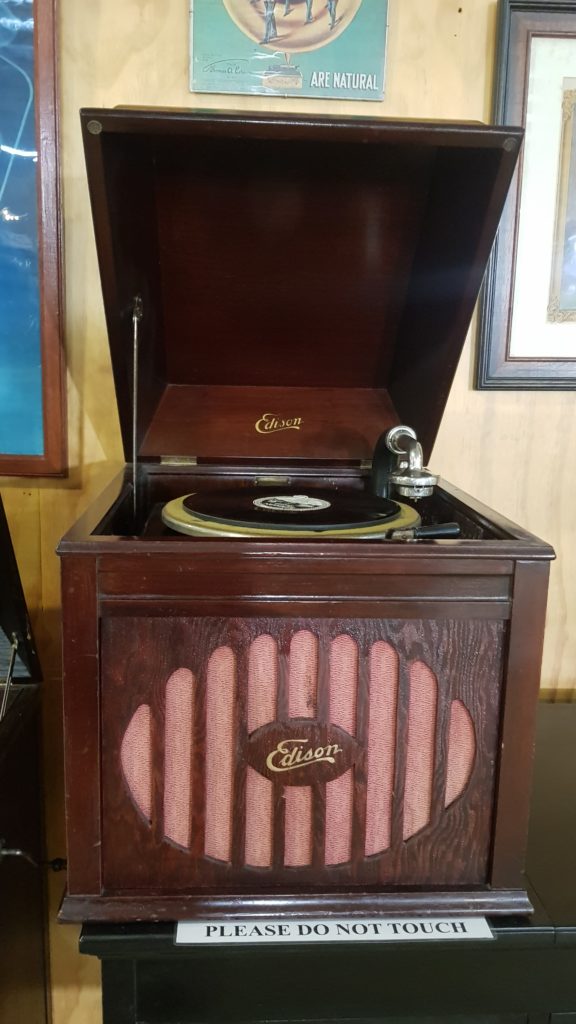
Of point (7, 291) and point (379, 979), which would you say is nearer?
point (379, 979)

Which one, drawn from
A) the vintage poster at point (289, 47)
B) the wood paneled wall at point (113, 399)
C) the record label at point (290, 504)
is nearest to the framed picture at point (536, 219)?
the wood paneled wall at point (113, 399)

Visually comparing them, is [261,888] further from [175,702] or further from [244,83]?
[244,83]

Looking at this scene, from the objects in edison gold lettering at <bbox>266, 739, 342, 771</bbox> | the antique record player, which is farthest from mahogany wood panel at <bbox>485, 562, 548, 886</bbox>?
edison gold lettering at <bbox>266, 739, 342, 771</bbox>

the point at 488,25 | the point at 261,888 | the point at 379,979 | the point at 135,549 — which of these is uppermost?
the point at 488,25

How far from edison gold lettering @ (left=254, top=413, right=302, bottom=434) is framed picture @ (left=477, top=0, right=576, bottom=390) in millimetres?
390

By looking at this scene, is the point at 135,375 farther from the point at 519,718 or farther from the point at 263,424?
the point at 519,718

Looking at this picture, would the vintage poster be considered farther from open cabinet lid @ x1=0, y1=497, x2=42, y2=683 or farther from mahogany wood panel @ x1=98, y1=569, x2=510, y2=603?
mahogany wood panel @ x1=98, y1=569, x2=510, y2=603

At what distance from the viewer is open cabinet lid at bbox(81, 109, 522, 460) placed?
46.0 inches

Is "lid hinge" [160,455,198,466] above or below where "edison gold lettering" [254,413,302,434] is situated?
below

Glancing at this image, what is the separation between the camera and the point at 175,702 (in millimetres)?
917

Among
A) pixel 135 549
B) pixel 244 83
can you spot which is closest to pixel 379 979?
pixel 135 549

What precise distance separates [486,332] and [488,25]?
553mm

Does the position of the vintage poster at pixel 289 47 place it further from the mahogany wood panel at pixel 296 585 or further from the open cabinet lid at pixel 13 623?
the mahogany wood panel at pixel 296 585

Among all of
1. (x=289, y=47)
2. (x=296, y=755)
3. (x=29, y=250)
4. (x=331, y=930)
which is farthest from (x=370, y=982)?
(x=289, y=47)
